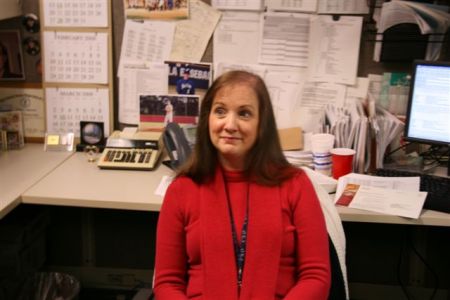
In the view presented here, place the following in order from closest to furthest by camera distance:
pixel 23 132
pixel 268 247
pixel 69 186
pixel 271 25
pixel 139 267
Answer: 1. pixel 268 247
2. pixel 69 186
3. pixel 271 25
4. pixel 23 132
5. pixel 139 267

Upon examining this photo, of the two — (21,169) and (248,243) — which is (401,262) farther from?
(21,169)

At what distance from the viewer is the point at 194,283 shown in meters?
1.28

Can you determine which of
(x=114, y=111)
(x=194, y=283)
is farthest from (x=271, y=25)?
(x=194, y=283)

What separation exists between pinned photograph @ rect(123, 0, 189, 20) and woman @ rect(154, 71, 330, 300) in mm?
902

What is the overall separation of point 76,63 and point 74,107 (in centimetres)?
18

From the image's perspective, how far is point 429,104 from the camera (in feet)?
6.09

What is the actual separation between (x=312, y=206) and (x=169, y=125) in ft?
2.61

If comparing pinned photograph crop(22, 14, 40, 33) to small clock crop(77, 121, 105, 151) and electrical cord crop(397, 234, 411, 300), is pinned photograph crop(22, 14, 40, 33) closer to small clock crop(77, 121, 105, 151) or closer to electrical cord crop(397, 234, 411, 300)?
small clock crop(77, 121, 105, 151)

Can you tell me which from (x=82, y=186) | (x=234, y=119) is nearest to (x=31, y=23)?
(x=82, y=186)

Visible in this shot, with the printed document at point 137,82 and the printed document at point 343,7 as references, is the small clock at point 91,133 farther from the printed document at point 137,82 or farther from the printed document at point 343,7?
the printed document at point 343,7

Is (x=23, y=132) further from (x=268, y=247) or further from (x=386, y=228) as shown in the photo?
(x=386, y=228)

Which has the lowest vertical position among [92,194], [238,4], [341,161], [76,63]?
[92,194]

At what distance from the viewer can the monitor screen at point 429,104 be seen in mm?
1818

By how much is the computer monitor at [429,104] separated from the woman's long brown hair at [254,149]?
2.54ft
